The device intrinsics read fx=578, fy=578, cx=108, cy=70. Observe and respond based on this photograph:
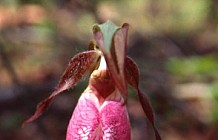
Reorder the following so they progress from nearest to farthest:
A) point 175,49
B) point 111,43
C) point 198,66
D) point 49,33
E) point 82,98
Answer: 1. point 111,43
2. point 82,98
3. point 198,66
4. point 49,33
5. point 175,49

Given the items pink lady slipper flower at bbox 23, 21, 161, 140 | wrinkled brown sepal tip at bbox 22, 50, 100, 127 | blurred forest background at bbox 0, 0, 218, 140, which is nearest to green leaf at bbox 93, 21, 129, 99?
pink lady slipper flower at bbox 23, 21, 161, 140

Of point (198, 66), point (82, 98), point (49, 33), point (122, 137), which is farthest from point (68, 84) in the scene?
point (49, 33)

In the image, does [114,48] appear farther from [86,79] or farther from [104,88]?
[86,79]

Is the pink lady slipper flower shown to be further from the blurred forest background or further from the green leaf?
the blurred forest background

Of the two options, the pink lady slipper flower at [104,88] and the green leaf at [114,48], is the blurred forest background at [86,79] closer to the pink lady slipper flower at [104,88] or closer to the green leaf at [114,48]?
the pink lady slipper flower at [104,88]

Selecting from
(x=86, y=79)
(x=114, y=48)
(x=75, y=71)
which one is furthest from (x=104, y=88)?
(x=86, y=79)

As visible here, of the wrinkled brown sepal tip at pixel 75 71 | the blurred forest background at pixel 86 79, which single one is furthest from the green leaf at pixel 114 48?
the blurred forest background at pixel 86 79

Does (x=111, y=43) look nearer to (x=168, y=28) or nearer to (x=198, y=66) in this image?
(x=198, y=66)
